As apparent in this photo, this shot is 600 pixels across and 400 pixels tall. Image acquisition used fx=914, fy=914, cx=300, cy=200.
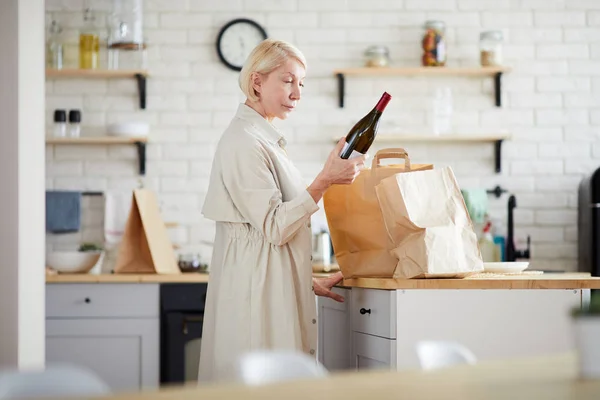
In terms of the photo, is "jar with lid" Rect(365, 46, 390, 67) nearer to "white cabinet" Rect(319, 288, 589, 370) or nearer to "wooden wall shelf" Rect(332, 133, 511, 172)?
"wooden wall shelf" Rect(332, 133, 511, 172)

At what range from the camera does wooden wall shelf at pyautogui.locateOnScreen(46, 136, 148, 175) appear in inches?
187

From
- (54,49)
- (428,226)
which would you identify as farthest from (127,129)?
(428,226)

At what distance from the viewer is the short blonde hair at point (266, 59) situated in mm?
2643

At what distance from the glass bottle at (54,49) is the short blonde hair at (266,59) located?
2457 mm

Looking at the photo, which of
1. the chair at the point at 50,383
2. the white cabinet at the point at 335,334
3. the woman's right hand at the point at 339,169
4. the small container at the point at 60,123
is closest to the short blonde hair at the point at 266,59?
the woman's right hand at the point at 339,169

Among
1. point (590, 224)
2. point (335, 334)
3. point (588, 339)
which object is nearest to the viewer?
point (588, 339)

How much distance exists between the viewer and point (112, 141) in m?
4.78

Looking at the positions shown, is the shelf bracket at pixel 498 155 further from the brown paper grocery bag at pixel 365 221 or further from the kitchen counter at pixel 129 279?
the brown paper grocery bag at pixel 365 221

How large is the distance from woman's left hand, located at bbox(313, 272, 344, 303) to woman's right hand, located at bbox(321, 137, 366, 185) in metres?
0.50

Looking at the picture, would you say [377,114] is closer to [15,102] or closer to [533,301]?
[533,301]

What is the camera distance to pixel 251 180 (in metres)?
2.52

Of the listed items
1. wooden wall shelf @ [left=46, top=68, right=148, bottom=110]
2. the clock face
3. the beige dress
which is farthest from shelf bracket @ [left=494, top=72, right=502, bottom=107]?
the beige dress

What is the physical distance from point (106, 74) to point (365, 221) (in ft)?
8.40

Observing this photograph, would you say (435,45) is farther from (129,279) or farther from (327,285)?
(327,285)
